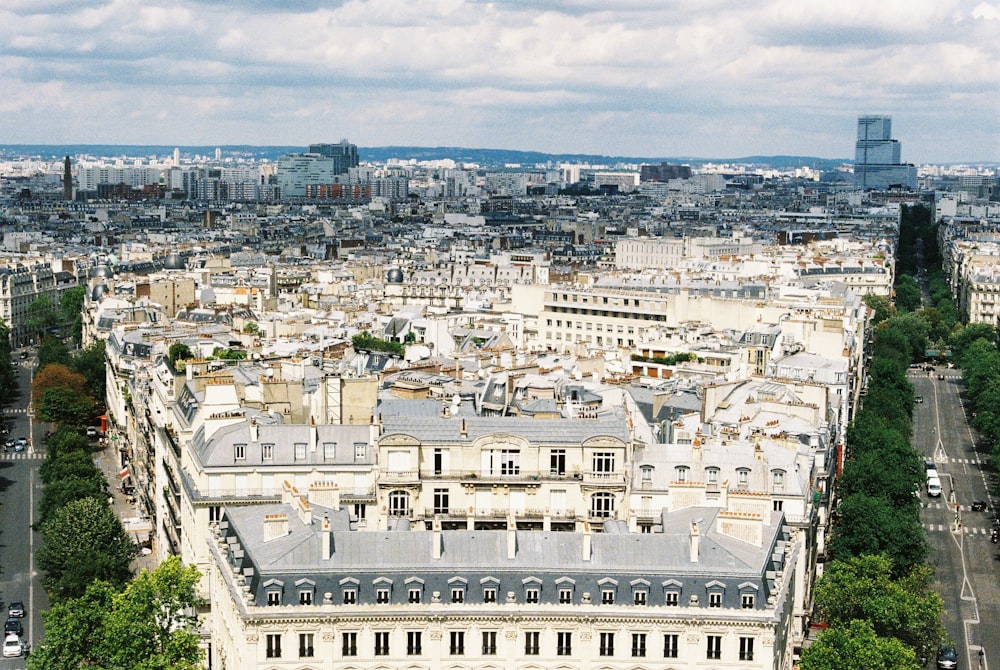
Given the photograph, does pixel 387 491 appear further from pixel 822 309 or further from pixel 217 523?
pixel 822 309

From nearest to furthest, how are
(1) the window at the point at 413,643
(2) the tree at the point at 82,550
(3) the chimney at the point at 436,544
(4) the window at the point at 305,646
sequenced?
(4) the window at the point at 305,646 < (1) the window at the point at 413,643 < (3) the chimney at the point at 436,544 < (2) the tree at the point at 82,550

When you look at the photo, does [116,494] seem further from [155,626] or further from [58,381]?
[155,626]

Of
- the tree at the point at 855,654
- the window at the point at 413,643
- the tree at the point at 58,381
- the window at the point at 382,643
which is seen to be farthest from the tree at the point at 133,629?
the tree at the point at 58,381

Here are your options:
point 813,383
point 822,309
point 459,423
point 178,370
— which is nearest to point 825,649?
point 459,423

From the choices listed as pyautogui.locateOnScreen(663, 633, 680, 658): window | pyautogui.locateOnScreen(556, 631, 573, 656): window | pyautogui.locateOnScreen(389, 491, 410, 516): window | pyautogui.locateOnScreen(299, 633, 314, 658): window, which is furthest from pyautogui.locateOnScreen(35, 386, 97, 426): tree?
pyautogui.locateOnScreen(663, 633, 680, 658): window

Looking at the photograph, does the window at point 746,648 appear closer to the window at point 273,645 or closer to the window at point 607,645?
the window at point 607,645

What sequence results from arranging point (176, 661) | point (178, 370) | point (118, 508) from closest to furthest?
point (176, 661)
point (178, 370)
point (118, 508)
